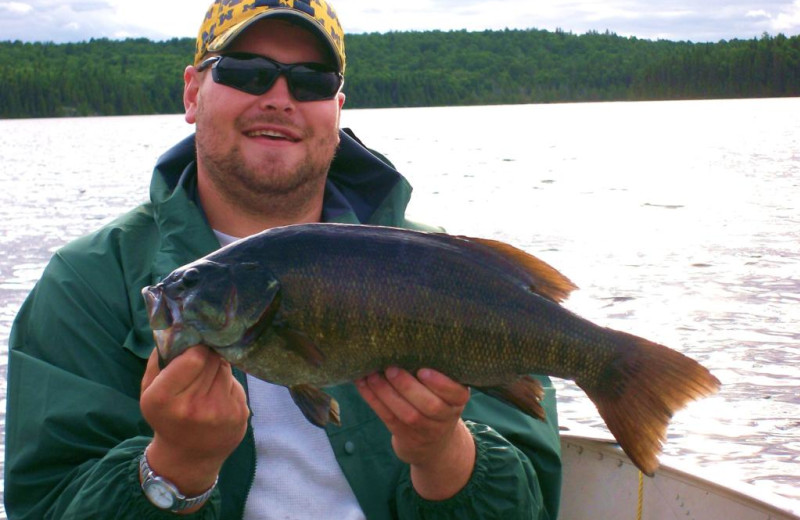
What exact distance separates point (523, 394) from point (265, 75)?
1800 mm

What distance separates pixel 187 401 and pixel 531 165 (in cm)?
3434

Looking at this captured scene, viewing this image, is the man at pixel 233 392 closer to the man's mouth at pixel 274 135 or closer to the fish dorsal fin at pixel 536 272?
the man's mouth at pixel 274 135

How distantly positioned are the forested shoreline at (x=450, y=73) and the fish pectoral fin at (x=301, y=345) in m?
102

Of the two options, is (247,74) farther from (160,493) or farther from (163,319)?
(160,493)

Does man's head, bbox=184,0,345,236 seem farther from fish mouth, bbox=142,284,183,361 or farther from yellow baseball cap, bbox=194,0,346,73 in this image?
fish mouth, bbox=142,284,183,361

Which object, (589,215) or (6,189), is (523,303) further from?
(6,189)

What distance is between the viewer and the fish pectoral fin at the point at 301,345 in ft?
8.93

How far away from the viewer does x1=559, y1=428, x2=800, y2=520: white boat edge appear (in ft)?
12.3

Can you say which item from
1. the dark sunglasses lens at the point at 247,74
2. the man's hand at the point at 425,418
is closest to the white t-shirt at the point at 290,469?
the man's hand at the point at 425,418

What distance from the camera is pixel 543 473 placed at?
3.71m

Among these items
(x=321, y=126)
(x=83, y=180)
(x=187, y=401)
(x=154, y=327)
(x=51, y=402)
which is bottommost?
(x=83, y=180)

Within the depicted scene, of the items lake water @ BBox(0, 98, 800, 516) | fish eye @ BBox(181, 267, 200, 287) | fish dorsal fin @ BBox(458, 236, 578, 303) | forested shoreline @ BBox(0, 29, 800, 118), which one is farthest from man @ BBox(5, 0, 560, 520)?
forested shoreline @ BBox(0, 29, 800, 118)

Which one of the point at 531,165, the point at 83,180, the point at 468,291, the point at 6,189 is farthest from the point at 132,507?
the point at 531,165

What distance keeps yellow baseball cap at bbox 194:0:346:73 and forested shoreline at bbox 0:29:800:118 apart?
100312mm
